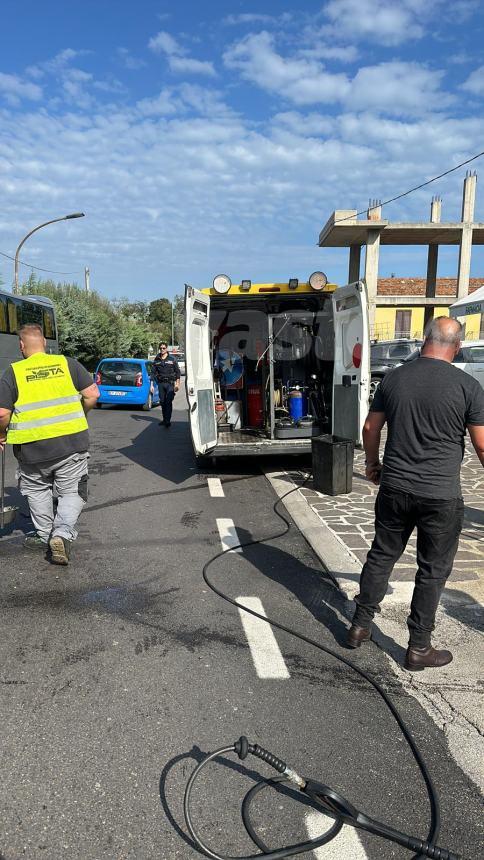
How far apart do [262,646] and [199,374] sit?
4.85m

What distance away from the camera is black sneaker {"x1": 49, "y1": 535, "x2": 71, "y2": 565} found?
458 centimetres

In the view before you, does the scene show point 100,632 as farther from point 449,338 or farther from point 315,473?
point 315,473

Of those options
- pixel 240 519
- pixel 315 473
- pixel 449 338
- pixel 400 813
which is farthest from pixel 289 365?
pixel 400 813

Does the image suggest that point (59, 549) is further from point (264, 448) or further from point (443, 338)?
point (264, 448)

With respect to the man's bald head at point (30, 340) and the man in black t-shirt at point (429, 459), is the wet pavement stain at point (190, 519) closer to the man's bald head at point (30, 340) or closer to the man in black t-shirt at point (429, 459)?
the man's bald head at point (30, 340)

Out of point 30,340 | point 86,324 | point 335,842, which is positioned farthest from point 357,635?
point 86,324

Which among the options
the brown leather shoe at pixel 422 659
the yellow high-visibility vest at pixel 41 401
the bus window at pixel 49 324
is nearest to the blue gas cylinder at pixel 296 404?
the yellow high-visibility vest at pixel 41 401

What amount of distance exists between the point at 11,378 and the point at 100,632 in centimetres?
213

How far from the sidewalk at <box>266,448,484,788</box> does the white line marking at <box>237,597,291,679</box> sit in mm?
621

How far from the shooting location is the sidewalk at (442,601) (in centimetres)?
281

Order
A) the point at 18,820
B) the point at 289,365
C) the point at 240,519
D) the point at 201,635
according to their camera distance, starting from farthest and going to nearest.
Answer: the point at 289,365, the point at 240,519, the point at 201,635, the point at 18,820

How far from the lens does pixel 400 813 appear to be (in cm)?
220

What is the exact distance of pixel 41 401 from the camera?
15.2 feet

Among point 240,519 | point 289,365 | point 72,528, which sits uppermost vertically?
point 289,365
